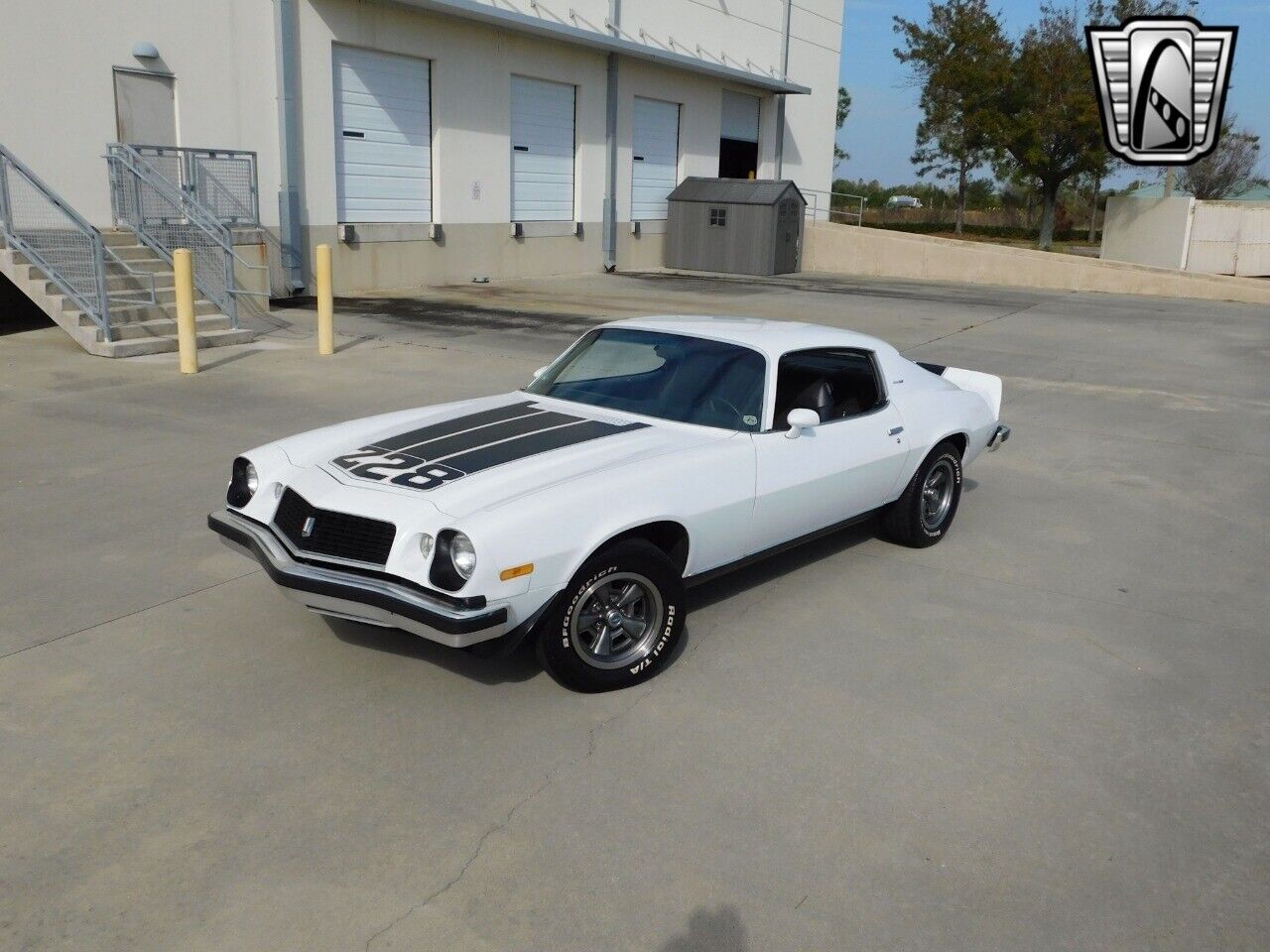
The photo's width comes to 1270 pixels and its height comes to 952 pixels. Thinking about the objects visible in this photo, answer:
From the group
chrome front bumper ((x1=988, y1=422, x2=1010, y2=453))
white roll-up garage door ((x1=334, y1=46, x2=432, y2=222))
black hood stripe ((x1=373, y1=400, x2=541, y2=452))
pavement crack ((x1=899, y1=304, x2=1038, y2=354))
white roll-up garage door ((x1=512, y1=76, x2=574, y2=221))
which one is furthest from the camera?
white roll-up garage door ((x1=512, y1=76, x2=574, y2=221))

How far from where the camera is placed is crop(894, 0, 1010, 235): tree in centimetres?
3844

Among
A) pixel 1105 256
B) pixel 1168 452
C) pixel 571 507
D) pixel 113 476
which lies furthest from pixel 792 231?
pixel 571 507

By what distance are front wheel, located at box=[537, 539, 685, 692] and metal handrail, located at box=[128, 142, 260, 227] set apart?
42.8ft

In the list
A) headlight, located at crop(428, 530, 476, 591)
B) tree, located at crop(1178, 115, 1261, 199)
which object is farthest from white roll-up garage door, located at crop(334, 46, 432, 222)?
tree, located at crop(1178, 115, 1261, 199)

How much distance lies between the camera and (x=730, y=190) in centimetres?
2830

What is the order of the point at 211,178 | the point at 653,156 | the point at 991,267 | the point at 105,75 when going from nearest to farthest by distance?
the point at 105,75, the point at 211,178, the point at 653,156, the point at 991,267

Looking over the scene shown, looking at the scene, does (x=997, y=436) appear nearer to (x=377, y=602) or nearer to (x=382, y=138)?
(x=377, y=602)

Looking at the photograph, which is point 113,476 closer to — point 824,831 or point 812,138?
point 824,831

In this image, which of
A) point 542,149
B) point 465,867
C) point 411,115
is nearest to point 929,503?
point 465,867

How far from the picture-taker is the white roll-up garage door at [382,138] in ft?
63.7

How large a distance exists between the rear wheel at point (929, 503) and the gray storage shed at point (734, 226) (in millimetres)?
21633

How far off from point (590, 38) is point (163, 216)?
11475 mm

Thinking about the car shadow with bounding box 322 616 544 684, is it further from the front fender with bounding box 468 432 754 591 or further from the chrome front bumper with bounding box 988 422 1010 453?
the chrome front bumper with bounding box 988 422 1010 453

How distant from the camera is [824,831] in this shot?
11.8 feet
